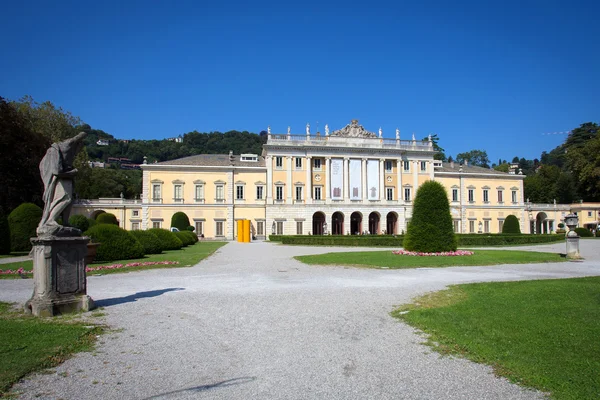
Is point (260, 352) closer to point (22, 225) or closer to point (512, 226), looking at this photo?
point (22, 225)

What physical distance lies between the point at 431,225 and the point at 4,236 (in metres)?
24.0

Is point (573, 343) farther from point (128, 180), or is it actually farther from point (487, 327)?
point (128, 180)

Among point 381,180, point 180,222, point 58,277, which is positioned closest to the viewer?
point 58,277

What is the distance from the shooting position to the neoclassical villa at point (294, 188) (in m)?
55.9

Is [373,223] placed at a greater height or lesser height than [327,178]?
lesser

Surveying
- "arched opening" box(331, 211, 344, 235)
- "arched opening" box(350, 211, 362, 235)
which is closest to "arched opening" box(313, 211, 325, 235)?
"arched opening" box(331, 211, 344, 235)

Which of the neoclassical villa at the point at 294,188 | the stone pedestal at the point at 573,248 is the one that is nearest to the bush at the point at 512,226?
the neoclassical villa at the point at 294,188

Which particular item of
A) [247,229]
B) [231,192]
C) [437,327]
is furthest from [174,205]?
[437,327]

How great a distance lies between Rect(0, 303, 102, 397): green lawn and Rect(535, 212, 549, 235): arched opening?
247ft

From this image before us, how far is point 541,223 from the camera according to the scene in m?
Result: 69.9

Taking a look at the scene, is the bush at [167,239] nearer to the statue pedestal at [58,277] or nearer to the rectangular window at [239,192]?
the statue pedestal at [58,277]

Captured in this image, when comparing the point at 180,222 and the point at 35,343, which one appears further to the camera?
the point at 180,222

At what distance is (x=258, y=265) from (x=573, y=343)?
548 inches

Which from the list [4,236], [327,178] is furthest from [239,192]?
[4,236]
